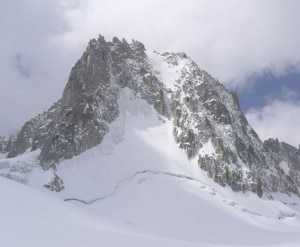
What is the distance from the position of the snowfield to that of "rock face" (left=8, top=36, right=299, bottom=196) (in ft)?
6.36

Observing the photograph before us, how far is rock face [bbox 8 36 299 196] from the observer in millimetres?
89688

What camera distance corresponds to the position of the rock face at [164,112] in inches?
3531

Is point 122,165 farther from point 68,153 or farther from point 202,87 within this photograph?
point 202,87

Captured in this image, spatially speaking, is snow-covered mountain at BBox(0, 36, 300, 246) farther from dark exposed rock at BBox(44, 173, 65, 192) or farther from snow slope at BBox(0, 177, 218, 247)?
snow slope at BBox(0, 177, 218, 247)

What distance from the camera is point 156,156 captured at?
88.8 m

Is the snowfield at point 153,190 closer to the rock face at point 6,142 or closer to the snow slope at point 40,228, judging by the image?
the snow slope at point 40,228

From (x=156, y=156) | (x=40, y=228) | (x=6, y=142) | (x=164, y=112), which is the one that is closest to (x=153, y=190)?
(x=156, y=156)

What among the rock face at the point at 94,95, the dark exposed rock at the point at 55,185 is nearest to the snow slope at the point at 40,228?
the dark exposed rock at the point at 55,185

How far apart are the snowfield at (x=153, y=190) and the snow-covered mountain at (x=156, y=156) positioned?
0.18m

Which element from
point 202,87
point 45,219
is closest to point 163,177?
point 202,87

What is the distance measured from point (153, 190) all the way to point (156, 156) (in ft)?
32.7

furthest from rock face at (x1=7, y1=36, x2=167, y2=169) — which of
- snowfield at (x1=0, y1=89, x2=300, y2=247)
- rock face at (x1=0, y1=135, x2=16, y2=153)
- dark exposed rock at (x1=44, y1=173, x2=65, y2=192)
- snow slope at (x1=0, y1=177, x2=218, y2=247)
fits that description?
rock face at (x1=0, y1=135, x2=16, y2=153)

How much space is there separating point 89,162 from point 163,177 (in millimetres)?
13160

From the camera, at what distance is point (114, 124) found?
304ft
